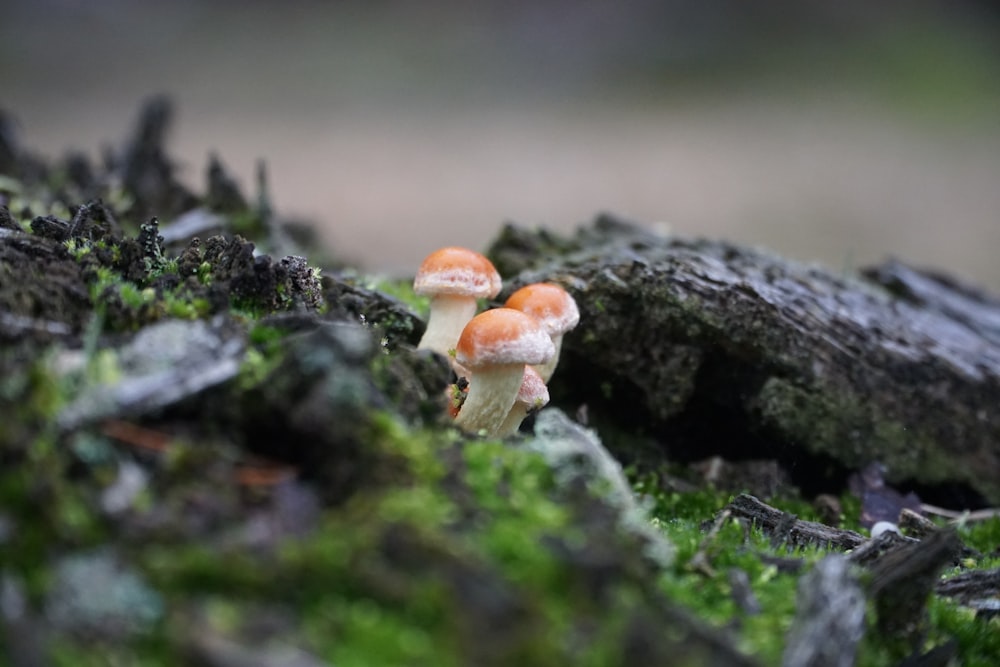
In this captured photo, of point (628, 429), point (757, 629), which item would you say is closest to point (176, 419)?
point (757, 629)

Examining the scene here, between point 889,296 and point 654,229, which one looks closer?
point 889,296

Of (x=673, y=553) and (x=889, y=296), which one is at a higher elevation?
(x=889, y=296)

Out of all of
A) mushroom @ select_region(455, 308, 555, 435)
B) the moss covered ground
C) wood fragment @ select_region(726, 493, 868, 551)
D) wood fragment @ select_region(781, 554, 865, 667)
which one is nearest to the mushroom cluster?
mushroom @ select_region(455, 308, 555, 435)

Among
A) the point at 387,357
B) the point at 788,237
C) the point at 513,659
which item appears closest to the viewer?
the point at 513,659

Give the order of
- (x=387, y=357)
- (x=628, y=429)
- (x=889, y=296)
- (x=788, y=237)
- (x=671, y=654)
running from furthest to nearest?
(x=788, y=237)
(x=889, y=296)
(x=628, y=429)
(x=387, y=357)
(x=671, y=654)

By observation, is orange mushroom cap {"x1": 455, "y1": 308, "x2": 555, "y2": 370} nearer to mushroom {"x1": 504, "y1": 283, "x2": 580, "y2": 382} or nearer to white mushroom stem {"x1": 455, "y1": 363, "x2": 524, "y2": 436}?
white mushroom stem {"x1": 455, "y1": 363, "x2": 524, "y2": 436}

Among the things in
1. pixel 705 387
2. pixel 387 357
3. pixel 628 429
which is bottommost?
pixel 628 429

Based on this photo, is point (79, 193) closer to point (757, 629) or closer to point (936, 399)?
point (757, 629)
